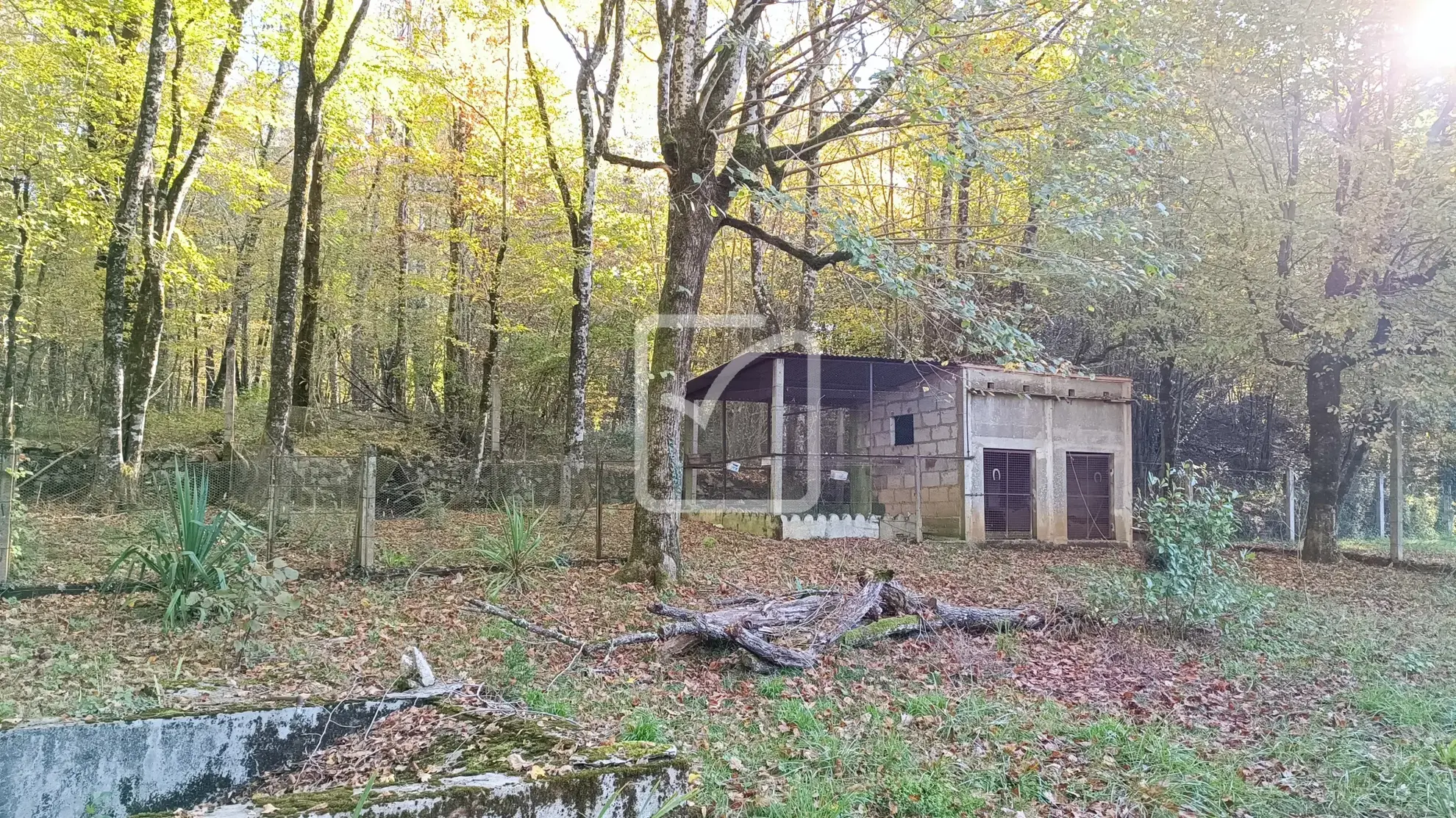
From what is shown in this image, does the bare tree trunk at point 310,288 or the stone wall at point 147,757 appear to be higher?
the bare tree trunk at point 310,288

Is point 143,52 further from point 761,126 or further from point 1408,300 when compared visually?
point 1408,300

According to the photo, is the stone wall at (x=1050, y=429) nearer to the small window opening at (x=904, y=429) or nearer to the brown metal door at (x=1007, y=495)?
the brown metal door at (x=1007, y=495)

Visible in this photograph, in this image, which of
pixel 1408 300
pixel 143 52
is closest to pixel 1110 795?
pixel 1408 300

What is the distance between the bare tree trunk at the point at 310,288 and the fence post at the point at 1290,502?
18.4m

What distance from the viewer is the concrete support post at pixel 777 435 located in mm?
12047

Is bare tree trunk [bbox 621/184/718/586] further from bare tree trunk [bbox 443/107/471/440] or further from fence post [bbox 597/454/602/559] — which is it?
bare tree trunk [bbox 443/107/471/440]

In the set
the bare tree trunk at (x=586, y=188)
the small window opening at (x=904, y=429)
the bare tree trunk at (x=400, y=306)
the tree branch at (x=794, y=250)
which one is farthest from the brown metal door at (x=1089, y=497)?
the bare tree trunk at (x=400, y=306)

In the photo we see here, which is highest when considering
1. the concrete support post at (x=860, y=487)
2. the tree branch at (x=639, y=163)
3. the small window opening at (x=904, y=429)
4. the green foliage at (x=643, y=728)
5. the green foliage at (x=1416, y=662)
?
the tree branch at (x=639, y=163)

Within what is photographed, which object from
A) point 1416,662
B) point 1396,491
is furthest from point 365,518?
point 1396,491

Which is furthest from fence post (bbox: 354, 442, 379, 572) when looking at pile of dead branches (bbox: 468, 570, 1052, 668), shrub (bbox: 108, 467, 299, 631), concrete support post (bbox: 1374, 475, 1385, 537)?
concrete support post (bbox: 1374, 475, 1385, 537)

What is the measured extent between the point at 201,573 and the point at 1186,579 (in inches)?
309

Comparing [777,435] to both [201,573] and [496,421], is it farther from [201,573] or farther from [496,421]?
[201,573]

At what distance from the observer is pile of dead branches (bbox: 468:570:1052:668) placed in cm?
549

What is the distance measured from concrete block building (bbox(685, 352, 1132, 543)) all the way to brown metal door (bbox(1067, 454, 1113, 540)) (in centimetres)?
2
